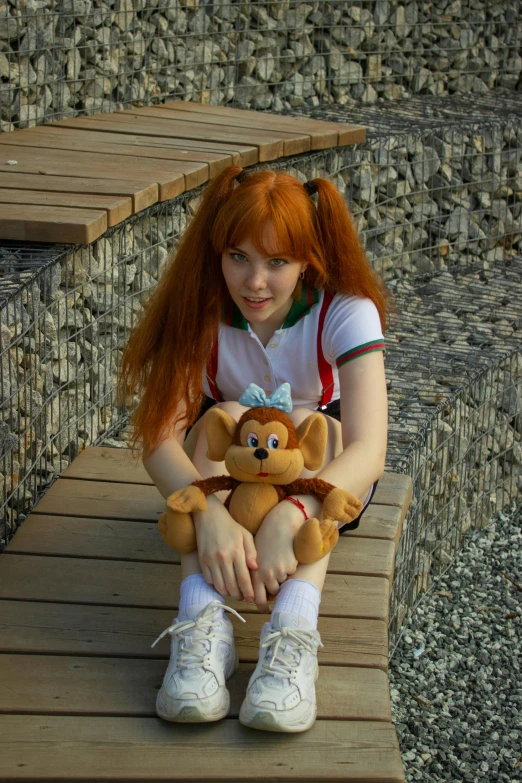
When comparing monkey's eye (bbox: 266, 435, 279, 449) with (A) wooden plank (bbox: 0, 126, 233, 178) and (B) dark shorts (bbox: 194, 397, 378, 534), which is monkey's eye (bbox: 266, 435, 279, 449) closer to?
(B) dark shorts (bbox: 194, 397, 378, 534)

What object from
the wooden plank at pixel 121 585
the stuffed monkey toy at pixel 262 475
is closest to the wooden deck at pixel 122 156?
the wooden plank at pixel 121 585

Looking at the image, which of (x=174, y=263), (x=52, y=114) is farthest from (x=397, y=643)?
(x=52, y=114)

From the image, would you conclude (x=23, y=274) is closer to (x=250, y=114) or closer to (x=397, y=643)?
(x=397, y=643)

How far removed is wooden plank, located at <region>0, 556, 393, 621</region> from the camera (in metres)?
2.03

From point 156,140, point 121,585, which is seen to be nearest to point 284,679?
point 121,585

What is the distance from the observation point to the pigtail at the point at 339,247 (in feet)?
6.66

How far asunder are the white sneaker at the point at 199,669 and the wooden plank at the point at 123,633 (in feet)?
0.47

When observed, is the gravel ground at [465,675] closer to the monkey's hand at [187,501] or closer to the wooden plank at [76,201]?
the monkey's hand at [187,501]

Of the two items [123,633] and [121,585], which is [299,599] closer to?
[123,633]

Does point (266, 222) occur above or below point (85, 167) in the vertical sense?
above

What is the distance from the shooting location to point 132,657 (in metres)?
1.85

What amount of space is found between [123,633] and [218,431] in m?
0.41

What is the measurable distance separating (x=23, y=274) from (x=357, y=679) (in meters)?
1.19

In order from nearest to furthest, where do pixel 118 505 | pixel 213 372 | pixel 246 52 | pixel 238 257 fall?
pixel 238 257 < pixel 213 372 < pixel 118 505 < pixel 246 52
